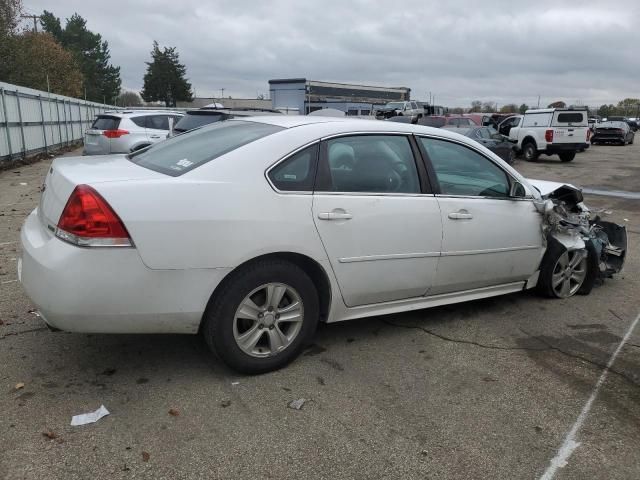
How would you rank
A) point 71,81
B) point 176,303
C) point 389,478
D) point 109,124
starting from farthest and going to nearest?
point 71,81
point 109,124
point 176,303
point 389,478

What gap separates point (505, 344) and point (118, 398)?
8.88ft

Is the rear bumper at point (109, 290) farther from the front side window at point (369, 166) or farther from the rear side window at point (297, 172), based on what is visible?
the front side window at point (369, 166)

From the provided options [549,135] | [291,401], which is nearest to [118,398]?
[291,401]

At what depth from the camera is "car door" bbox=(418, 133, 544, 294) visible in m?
4.05

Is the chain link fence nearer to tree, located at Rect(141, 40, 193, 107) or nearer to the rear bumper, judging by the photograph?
the rear bumper

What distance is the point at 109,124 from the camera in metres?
13.4

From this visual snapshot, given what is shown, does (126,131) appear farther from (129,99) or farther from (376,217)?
(129,99)

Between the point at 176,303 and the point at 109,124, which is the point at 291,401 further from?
the point at 109,124

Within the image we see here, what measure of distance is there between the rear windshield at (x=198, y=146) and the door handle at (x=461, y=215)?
1.39 m

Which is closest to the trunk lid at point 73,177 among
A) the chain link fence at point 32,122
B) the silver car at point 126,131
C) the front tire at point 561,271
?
the front tire at point 561,271

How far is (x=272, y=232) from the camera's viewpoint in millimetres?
3207

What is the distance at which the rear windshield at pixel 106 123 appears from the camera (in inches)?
525

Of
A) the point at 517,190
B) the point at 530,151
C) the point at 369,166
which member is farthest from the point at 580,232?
the point at 530,151

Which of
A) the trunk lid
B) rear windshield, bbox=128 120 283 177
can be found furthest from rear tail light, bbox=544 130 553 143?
the trunk lid
